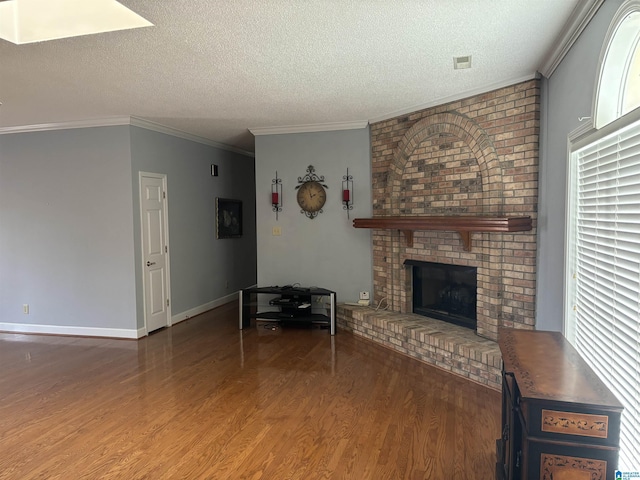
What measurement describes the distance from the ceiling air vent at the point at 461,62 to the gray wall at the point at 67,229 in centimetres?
368

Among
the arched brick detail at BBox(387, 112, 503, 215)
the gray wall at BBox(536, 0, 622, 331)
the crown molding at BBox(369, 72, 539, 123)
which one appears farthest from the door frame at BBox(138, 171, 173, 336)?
the gray wall at BBox(536, 0, 622, 331)

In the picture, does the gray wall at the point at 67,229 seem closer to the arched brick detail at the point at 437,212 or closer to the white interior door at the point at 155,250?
the white interior door at the point at 155,250

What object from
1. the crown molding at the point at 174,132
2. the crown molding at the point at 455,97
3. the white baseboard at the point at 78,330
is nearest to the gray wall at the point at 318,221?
the crown molding at the point at 455,97

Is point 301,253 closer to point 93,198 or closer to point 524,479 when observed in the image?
point 93,198

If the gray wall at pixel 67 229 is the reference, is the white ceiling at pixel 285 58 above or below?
above

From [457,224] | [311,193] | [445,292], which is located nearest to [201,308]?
[311,193]

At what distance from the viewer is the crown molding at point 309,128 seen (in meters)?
5.36

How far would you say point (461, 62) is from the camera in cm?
321

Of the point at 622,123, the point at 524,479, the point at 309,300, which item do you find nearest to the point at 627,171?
the point at 622,123

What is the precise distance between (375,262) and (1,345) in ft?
14.7

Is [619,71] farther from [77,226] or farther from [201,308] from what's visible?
[201,308]

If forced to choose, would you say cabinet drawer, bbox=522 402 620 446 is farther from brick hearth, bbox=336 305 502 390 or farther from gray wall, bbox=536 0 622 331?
brick hearth, bbox=336 305 502 390

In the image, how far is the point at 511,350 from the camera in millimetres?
1980

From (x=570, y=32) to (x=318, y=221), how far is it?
11.7 feet
